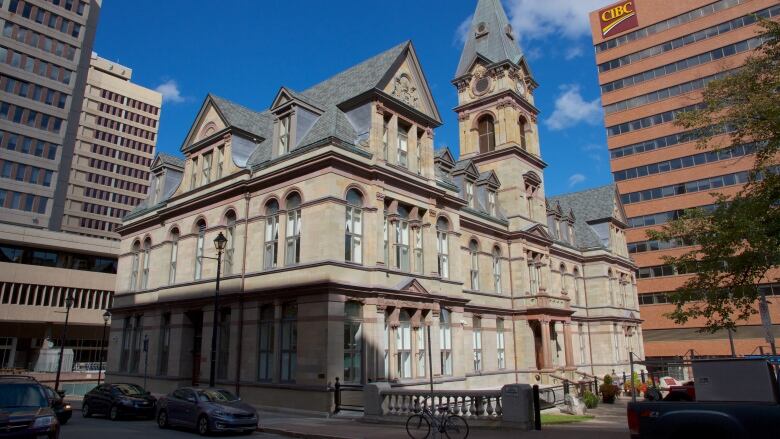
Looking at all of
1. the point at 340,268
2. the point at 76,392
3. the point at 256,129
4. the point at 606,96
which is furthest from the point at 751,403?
the point at 606,96

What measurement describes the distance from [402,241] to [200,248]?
11.5 meters

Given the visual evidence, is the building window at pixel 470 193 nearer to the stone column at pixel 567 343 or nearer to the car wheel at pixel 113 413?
the stone column at pixel 567 343

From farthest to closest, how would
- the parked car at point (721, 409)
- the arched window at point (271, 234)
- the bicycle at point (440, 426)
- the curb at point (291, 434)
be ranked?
the arched window at point (271, 234)
the curb at point (291, 434)
the bicycle at point (440, 426)
the parked car at point (721, 409)

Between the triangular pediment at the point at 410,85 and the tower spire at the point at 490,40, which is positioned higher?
the tower spire at the point at 490,40

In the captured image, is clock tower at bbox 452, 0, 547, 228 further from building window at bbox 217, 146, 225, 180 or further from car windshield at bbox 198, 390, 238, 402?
car windshield at bbox 198, 390, 238, 402

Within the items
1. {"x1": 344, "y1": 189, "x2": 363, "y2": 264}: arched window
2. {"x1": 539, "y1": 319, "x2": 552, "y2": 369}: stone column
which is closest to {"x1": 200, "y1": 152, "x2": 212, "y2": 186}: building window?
{"x1": 344, "y1": 189, "x2": 363, "y2": 264}: arched window

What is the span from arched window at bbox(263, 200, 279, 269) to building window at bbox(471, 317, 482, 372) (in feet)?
48.8

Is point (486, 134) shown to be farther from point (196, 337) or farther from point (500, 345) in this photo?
point (196, 337)

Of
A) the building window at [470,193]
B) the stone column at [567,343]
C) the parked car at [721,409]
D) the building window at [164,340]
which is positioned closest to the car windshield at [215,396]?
the parked car at [721,409]

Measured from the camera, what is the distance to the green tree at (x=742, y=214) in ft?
49.6

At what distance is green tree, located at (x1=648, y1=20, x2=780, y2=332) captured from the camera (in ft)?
49.6

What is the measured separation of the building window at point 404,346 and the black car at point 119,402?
10449 mm

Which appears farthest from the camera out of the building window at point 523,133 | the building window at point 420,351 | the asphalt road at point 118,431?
the building window at point 523,133

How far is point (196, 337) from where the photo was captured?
28969 mm
